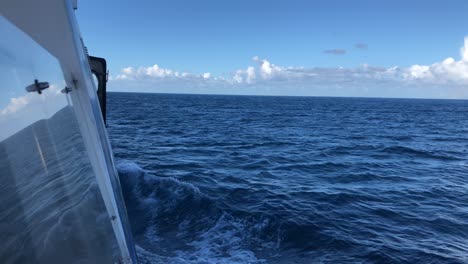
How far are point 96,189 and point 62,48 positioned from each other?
4.48 ft

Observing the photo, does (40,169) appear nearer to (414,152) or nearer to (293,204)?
(293,204)

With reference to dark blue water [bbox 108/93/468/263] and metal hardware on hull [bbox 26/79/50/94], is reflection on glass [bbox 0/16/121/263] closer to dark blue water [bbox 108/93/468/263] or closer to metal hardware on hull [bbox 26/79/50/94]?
metal hardware on hull [bbox 26/79/50/94]

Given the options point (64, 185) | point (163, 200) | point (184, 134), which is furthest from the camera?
point (184, 134)

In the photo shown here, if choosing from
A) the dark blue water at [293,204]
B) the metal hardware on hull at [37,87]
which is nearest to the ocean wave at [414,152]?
the dark blue water at [293,204]

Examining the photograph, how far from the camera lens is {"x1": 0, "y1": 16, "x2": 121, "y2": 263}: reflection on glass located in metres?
1.64

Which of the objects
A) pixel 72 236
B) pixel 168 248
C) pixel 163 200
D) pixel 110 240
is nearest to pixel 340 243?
pixel 168 248

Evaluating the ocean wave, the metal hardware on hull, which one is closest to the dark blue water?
the ocean wave

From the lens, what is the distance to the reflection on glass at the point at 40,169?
5.38 ft

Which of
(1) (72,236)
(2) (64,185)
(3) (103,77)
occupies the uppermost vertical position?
(3) (103,77)

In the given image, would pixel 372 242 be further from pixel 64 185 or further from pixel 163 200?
pixel 64 185

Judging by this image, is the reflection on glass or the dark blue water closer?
the reflection on glass

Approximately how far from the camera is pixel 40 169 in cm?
200

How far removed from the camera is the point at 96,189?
3.18 m

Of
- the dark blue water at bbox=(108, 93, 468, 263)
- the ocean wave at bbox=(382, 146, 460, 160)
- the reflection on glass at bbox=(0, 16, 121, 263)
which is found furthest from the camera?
the ocean wave at bbox=(382, 146, 460, 160)
